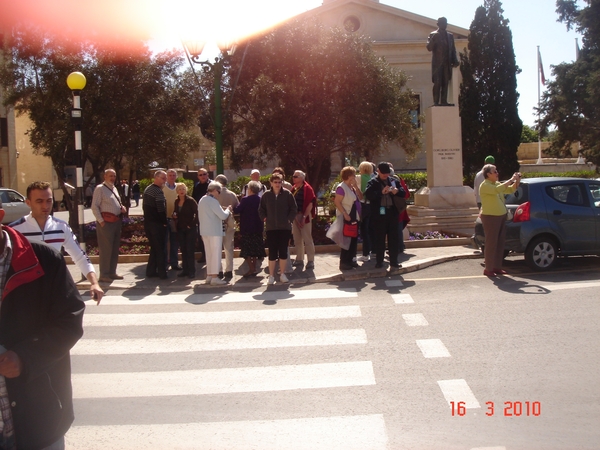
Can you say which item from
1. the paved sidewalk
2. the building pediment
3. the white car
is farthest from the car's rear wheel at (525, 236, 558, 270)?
the building pediment

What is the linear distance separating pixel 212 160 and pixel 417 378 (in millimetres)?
29335

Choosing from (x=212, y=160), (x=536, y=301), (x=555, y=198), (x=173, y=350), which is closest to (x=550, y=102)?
(x=212, y=160)

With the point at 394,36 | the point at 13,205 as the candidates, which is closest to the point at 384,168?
the point at 13,205

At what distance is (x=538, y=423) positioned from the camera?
4.59 m

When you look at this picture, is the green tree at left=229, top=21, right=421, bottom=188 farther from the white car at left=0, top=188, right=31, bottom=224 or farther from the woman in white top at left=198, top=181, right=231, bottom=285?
the white car at left=0, top=188, right=31, bottom=224

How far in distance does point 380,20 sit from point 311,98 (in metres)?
32.3

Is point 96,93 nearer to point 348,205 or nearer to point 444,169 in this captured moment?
point 348,205

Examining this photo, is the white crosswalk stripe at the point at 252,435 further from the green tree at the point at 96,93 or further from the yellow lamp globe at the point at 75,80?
the green tree at the point at 96,93

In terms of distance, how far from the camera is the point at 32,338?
280 cm

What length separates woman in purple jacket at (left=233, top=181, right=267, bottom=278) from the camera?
1115cm

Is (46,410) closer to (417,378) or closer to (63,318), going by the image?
(63,318)

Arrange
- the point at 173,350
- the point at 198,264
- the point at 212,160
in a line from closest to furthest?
the point at 173,350 → the point at 198,264 → the point at 212,160

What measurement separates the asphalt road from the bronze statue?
935cm

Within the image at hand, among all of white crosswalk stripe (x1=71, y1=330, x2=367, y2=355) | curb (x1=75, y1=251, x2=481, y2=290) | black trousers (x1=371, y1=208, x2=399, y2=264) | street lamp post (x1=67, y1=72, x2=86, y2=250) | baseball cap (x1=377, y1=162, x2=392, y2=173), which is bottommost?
white crosswalk stripe (x1=71, y1=330, x2=367, y2=355)
